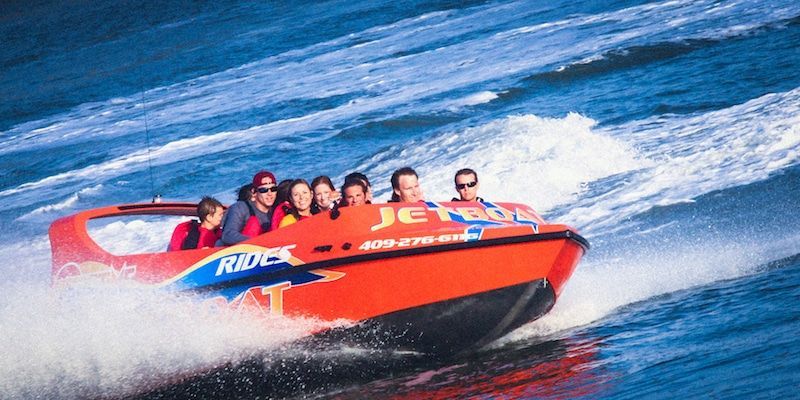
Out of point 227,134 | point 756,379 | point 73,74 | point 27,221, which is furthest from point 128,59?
point 756,379

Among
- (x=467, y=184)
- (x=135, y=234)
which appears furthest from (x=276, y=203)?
(x=135, y=234)

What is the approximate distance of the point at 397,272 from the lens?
702 cm

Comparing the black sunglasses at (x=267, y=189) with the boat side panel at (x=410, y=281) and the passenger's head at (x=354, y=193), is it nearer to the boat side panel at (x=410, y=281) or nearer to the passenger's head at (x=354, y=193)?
Result: the passenger's head at (x=354, y=193)

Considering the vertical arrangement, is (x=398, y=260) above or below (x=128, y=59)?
below

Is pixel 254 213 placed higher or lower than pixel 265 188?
lower

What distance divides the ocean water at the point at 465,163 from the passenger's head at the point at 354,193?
86 cm

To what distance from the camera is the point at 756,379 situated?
5.63 m

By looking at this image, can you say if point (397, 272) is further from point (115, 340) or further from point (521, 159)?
point (521, 159)

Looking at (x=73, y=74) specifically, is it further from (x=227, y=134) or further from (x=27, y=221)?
(x=27, y=221)

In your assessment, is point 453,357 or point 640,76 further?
point 640,76

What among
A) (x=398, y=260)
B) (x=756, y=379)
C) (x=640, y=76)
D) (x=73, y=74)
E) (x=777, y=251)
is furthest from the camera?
(x=73, y=74)

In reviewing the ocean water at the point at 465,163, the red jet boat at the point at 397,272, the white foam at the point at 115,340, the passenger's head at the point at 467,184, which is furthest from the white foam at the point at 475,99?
the white foam at the point at 115,340

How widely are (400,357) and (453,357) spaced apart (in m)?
0.39

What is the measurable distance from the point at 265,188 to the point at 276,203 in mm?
277
